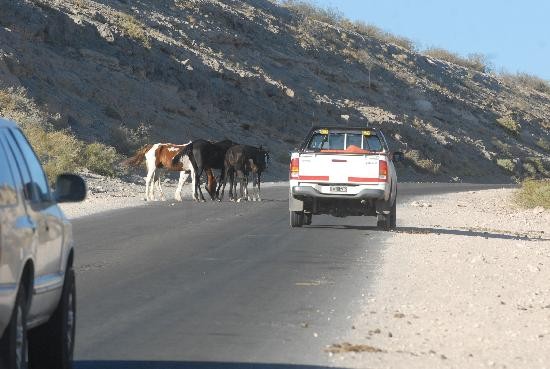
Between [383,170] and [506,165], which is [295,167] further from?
[506,165]

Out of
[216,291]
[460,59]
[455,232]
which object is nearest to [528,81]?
[460,59]

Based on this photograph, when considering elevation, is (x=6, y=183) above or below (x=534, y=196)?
above

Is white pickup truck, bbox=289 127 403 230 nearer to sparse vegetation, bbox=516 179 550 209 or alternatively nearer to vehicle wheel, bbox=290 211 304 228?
vehicle wheel, bbox=290 211 304 228

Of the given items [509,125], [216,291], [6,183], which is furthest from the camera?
[509,125]

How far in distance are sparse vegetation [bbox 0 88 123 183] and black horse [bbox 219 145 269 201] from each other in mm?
5960

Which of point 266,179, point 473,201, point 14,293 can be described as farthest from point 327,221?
point 266,179

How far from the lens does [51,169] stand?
142 ft

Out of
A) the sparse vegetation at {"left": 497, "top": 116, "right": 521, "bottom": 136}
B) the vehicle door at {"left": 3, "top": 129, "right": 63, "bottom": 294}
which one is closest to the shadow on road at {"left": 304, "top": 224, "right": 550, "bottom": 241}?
the vehicle door at {"left": 3, "top": 129, "right": 63, "bottom": 294}

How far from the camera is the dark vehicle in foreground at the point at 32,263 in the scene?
714cm

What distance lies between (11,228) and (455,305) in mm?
7585

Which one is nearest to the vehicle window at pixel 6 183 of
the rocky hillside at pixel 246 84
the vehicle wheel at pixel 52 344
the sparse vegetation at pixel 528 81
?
the vehicle wheel at pixel 52 344

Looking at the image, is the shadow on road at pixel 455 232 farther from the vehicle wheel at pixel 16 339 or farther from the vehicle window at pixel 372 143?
the vehicle wheel at pixel 16 339

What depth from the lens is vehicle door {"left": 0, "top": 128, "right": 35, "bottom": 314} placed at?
22.9ft

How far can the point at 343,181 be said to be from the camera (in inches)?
1037
